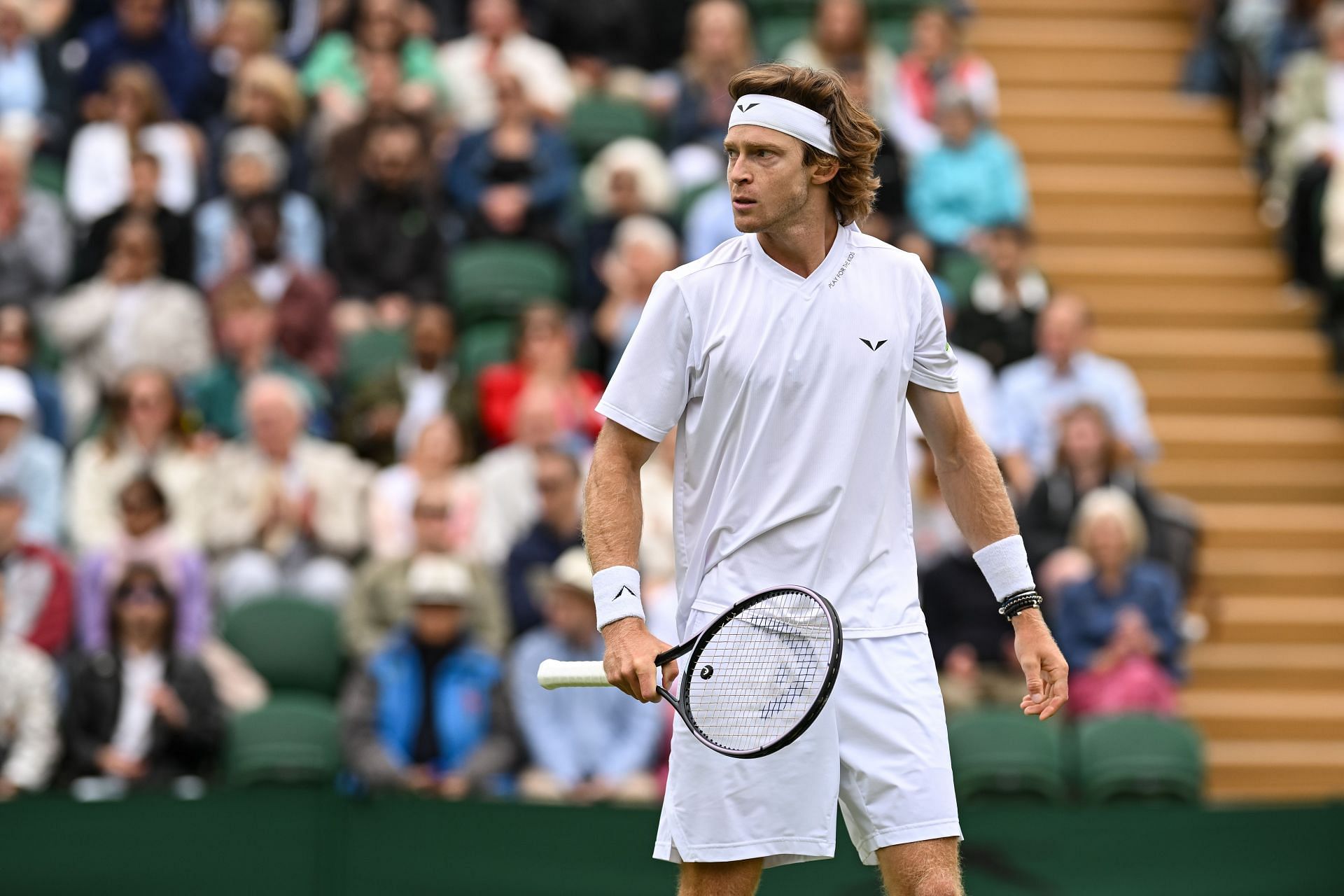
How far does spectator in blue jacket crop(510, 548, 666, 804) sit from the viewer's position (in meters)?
8.67

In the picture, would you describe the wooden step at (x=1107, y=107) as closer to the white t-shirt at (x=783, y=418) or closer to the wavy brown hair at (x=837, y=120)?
the wavy brown hair at (x=837, y=120)

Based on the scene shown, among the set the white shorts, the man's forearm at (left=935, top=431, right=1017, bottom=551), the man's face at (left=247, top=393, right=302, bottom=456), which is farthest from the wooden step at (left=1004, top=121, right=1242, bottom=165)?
the white shorts

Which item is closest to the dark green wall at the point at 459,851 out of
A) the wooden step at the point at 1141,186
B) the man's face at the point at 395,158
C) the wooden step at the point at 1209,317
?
the man's face at the point at 395,158

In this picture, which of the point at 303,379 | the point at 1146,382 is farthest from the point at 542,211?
the point at 1146,382

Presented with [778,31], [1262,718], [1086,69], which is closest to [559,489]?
[1262,718]

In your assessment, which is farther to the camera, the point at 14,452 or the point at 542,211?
the point at 542,211

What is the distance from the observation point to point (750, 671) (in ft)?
14.8

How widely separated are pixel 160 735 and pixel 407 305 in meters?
Result: 3.34

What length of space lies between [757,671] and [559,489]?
497 centimetres

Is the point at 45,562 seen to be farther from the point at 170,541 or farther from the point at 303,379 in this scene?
the point at 303,379

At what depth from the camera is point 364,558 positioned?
9.76 metres

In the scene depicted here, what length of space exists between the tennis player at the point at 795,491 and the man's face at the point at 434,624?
13.6ft

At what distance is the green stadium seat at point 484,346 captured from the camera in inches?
428

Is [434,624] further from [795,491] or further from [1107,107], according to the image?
[1107,107]
